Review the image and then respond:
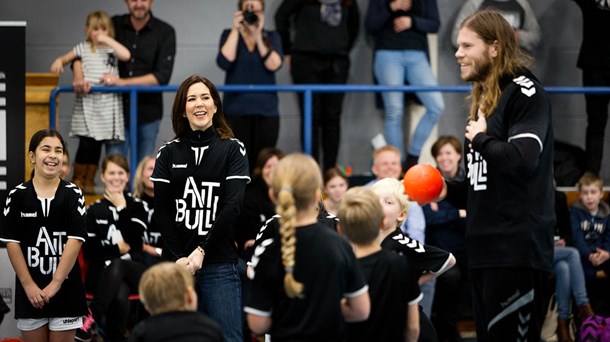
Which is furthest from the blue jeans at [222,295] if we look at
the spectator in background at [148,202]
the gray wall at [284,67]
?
the gray wall at [284,67]

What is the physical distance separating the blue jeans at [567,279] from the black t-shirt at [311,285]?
445 cm

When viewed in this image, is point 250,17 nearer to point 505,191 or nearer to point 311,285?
point 505,191

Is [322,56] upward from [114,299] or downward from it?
upward

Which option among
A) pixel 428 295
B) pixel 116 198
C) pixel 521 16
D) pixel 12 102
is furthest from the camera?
pixel 521 16

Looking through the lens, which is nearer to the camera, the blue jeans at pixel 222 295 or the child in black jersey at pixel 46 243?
the blue jeans at pixel 222 295

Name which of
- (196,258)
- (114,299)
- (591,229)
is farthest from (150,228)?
(591,229)

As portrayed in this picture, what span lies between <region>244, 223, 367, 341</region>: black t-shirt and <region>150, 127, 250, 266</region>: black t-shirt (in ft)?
3.33

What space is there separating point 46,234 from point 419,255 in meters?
2.01

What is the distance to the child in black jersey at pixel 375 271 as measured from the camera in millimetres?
3758

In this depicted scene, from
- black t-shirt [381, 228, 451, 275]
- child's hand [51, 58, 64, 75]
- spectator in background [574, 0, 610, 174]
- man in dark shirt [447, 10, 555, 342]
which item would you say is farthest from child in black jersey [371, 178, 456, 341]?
spectator in background [574, 0, 610, 174]

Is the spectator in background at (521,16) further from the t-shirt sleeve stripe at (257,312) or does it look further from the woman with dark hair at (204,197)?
the t-shirt sleeve stripe at (257,312)

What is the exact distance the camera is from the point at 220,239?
15.2 feet

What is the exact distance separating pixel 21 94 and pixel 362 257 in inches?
121

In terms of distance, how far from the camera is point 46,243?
5.32 meters
